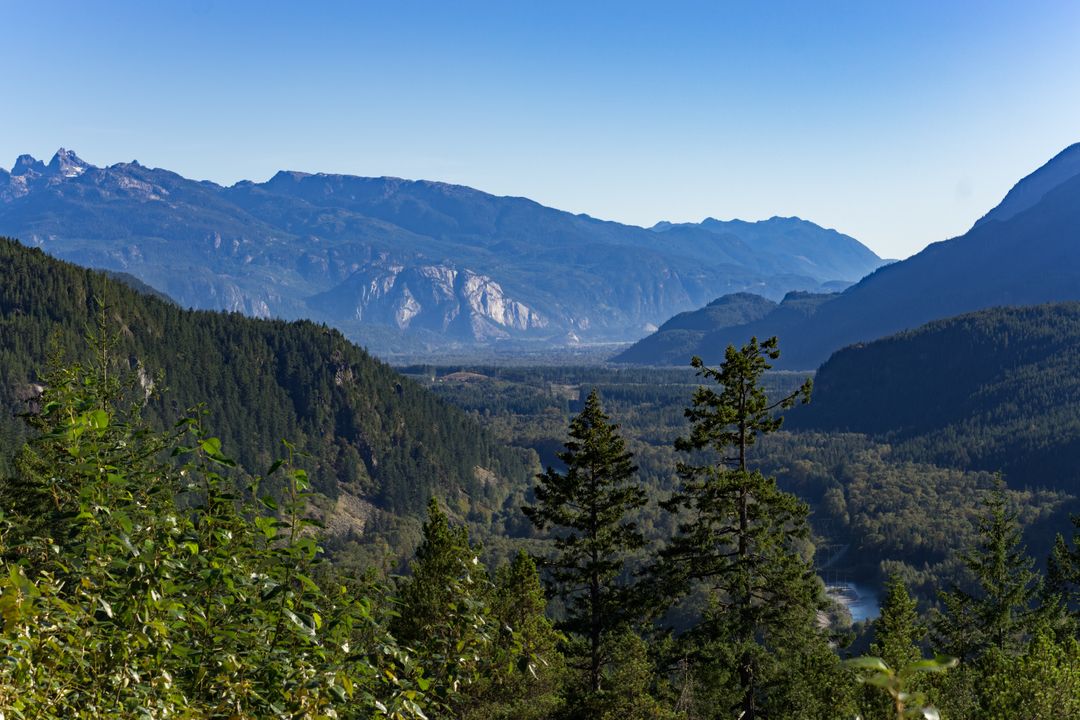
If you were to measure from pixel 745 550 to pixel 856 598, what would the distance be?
422ft

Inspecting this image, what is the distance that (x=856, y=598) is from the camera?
148375mm

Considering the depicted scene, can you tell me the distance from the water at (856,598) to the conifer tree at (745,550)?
361ft

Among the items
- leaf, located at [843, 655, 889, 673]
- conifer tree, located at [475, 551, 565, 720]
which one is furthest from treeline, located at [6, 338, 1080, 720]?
conifer tree, located at [475, 551, 565, 720]

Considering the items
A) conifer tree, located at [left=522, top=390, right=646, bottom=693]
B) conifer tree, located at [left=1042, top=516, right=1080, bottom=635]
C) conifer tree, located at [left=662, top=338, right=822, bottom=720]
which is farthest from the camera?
conifer tree, located at [left=1042, top=516, right=1080, bottom=635]

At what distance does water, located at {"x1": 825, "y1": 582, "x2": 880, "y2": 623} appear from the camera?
13762cm

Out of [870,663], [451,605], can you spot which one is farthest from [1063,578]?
[870,663]

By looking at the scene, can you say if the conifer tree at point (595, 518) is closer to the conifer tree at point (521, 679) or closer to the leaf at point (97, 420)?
the conifer tree at point (521, 679)

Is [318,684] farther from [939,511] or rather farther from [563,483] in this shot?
[939,511]

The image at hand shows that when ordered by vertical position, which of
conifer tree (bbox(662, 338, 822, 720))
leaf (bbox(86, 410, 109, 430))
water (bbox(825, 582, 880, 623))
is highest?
leaf (bbox(86, 410, 109, 430))

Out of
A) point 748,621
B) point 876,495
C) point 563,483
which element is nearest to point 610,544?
point 563,483

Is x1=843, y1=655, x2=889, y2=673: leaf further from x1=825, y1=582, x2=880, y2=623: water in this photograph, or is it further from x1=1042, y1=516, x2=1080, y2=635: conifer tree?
x1=825, y1=582, x2=880, y2=623: water

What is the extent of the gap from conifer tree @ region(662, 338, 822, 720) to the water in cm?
10994

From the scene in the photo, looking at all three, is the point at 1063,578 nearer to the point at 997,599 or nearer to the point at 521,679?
the point at 997,599

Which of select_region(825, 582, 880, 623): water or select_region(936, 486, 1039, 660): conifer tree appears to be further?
select_region(825, 582, 880, 623): water
